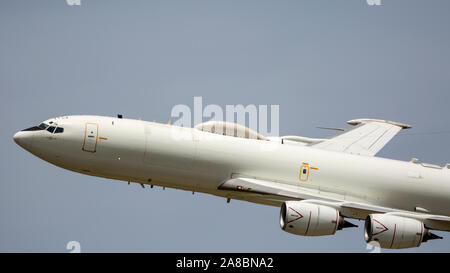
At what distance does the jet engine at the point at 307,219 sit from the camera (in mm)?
60156

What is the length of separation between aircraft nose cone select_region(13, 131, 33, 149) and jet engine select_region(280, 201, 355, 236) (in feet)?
61.6

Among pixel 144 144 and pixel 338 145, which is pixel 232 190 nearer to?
pixel 144 144

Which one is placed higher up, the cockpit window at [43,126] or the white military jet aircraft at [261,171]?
the cockpit window at [43,126]

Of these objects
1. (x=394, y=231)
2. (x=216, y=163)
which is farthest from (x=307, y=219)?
(x=216, y=163)

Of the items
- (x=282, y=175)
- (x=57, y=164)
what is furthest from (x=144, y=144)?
(x=282, y=175)

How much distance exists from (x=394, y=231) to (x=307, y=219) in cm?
663

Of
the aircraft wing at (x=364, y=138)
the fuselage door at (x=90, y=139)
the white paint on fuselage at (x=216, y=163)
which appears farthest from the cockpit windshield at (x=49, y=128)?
the aircraft wing at (x=364, y=138)

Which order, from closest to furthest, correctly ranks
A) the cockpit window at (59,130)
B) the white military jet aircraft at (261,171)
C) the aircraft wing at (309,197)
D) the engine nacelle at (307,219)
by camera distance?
the engine nacelle at (307,219) → the white military jet aircraft at (261,171) → the cockpit window at (59,130) → the aircraft wing at (309,197)

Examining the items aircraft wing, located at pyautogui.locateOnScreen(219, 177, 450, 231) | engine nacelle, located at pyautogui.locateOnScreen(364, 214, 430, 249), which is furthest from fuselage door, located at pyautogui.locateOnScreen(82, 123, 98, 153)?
engine nacelle, located at pyautogui.locateOnScreen(364, 214, 430, 249)

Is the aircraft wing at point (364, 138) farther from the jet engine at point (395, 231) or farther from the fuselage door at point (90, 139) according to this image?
the fuselage door at point (90, 139)

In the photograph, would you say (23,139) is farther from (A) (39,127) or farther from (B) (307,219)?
(B) (307,219)

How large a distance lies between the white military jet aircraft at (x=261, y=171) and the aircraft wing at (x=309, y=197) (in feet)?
0.24

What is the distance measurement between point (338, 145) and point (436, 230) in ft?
51.7

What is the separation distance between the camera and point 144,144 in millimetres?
60500
